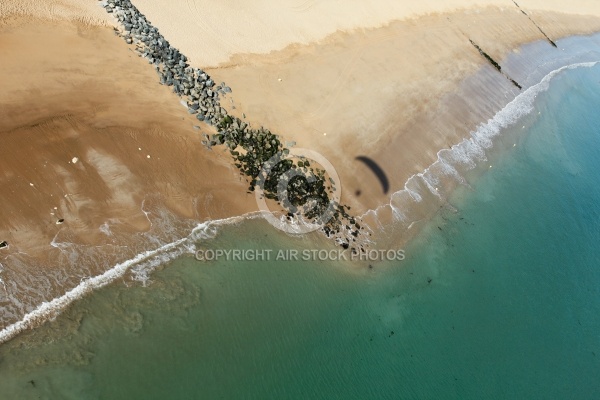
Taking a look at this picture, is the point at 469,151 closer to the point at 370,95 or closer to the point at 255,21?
the point at 370,95

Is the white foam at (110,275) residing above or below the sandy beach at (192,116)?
below

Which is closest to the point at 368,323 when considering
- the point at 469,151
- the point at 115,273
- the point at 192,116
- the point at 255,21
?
the point at 115,273

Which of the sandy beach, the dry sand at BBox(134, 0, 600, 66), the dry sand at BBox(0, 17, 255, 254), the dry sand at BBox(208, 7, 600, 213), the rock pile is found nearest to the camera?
the dry sand at BBox(0, 17, 255, 254)

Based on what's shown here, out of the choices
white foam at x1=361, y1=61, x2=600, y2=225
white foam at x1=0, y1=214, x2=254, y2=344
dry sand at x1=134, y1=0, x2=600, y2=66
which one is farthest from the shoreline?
dry sand at x1=134, y1=0, x2=600, y2=66

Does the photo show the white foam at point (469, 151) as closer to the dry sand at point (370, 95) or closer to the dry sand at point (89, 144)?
the dry sand at point (370, 95)

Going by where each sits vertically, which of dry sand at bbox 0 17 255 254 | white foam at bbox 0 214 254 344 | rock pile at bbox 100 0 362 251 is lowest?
white foam at bbox 0 214 254 344

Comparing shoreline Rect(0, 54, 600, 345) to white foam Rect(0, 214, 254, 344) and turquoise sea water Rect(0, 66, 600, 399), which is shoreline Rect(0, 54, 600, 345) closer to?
white foam Rect(0, 214, 254, 344)

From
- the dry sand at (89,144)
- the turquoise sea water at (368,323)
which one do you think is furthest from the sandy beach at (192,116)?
the turquoise sea water at (368,323)
